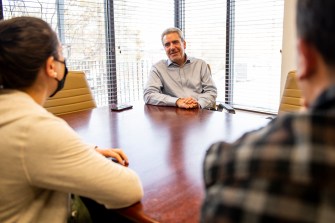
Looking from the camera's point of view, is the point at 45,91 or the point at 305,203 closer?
the point at 305,203

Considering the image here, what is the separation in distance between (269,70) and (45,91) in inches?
120

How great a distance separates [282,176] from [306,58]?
19 cm

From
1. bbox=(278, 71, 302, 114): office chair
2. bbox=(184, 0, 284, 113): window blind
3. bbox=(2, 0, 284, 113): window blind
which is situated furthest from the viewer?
bbox=(184, 0, 284, 113): window blind

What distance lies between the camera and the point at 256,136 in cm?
53

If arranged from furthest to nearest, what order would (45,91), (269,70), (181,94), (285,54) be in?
(269,70) → (285,54) → (181,94) → (45,91)

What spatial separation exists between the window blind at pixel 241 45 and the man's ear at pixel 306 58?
319cm

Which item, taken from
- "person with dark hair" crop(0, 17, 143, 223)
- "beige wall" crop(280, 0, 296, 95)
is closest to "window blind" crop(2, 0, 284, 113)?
"beige wall" crop(280, 0, 296, 95)

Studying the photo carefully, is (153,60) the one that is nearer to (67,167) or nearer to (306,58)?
(67,167)

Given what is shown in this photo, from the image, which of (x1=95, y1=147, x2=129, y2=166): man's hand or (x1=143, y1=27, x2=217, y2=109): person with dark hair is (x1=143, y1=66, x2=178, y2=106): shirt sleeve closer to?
(x1=143, y1=27, x2=217, y2=109): person with dark hair

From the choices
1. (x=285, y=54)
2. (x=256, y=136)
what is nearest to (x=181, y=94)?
(x=285, y=54)

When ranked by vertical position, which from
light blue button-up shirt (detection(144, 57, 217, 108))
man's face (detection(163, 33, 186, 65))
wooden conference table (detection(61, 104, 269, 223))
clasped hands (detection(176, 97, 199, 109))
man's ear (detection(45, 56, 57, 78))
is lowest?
wooden conference table (detection(61, 104, 269, 223))

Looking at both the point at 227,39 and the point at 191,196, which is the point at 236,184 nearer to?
the point at 191,196

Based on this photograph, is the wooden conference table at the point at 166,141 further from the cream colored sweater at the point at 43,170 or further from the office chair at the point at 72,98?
the office chair at the point at 72,98

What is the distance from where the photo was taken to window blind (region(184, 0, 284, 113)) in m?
3.60
